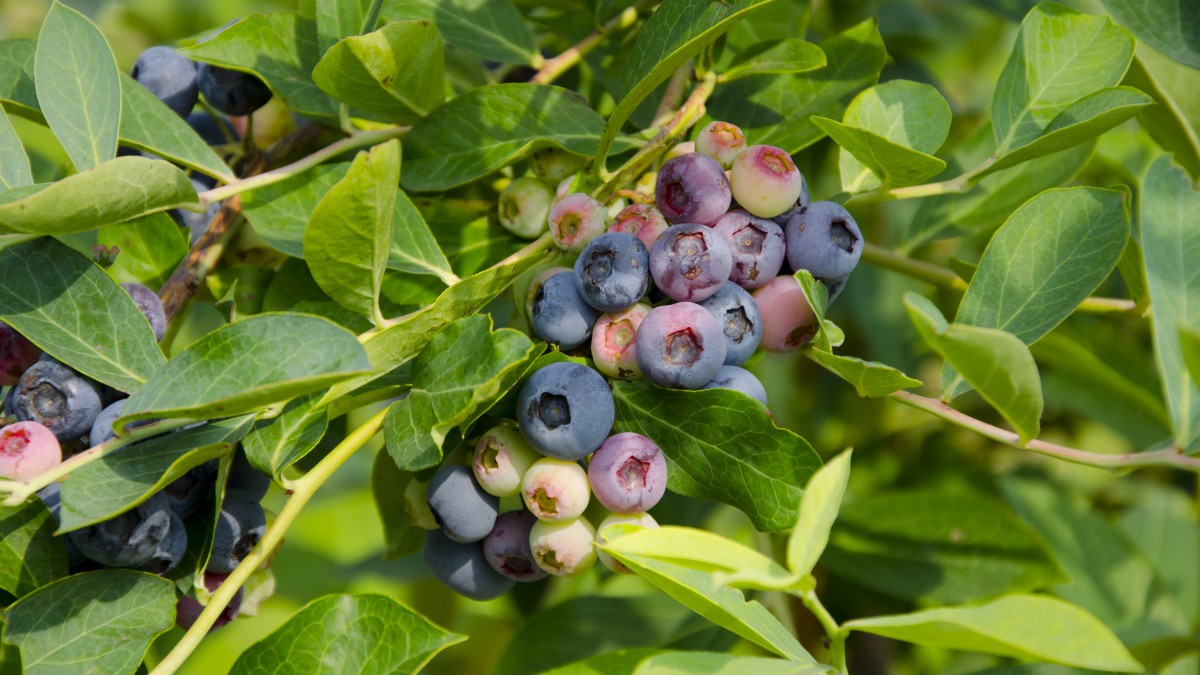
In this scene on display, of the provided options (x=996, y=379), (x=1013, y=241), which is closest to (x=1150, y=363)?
(x=1013, y=241)

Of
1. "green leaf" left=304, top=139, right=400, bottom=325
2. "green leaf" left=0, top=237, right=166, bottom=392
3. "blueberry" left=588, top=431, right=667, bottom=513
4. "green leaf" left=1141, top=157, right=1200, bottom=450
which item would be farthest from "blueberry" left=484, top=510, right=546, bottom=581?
"green leaf" left=1141, top=157, right=1200, bottom=450

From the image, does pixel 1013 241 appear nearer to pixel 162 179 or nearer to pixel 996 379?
pixel 996 379

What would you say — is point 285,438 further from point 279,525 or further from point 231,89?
point 231,89

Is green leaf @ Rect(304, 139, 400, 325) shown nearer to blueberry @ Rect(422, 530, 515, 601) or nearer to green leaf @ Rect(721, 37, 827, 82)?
blueberry @ Rect(422, 530, 515, 601)

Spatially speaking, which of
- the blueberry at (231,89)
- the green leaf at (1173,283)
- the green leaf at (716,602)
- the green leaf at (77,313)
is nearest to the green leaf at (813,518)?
the green leaf at (716,602)

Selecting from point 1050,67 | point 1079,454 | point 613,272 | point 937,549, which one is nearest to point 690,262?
point 613,272

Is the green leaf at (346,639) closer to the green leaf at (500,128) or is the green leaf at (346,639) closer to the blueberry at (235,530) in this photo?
the blueberry at (235,530)
